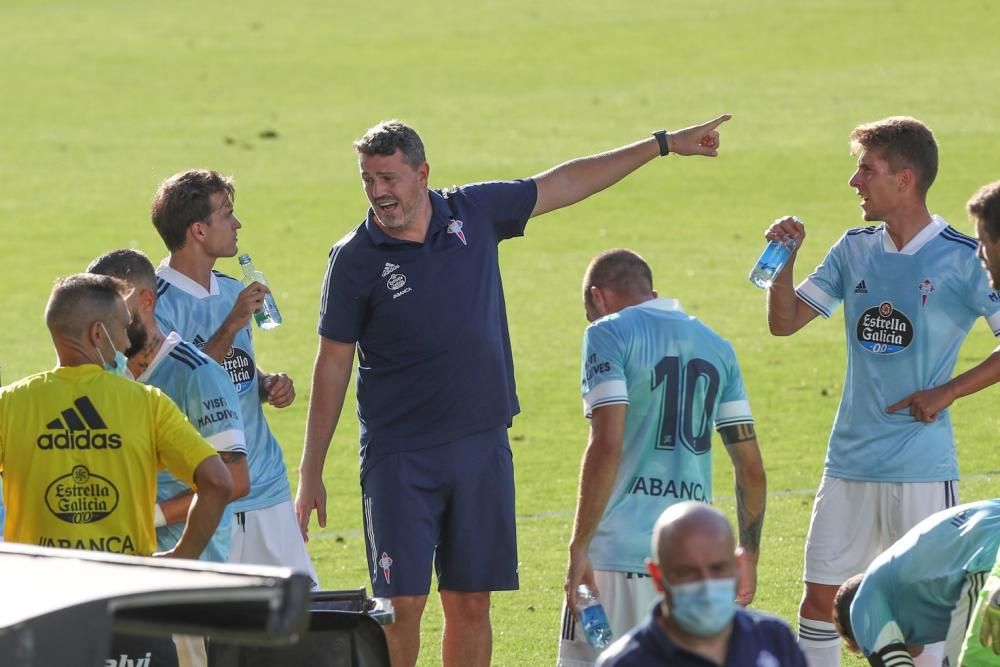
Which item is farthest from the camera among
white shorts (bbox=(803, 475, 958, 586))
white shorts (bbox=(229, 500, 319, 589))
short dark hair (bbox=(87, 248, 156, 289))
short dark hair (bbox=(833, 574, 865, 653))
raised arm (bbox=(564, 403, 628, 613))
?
white shorts (bbox=(229, 500, 319, 589))

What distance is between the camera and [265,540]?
7.00 m

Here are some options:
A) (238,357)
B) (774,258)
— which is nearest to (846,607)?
(774,258)

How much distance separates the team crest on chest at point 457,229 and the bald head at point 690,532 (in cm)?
278

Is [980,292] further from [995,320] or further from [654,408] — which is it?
[654,408]

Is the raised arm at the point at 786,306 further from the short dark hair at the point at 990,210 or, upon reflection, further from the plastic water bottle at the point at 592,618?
the short dark hair at the point at 990,210

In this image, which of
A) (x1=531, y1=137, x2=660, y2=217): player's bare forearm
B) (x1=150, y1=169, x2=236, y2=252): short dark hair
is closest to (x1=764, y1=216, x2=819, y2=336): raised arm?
(x1=531, y1=137, x2=660, y2=217): player's bare forearm

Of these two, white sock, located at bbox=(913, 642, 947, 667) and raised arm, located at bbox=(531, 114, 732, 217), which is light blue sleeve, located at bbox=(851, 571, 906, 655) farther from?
raised arm, located at bbox=(531, 114, 732, 217)

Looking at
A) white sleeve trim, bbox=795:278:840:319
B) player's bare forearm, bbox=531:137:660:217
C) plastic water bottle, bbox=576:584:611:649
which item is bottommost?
plastic water bottle, bbox=576:584:611:649

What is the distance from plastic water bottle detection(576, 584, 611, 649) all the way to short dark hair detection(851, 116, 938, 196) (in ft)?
7.02

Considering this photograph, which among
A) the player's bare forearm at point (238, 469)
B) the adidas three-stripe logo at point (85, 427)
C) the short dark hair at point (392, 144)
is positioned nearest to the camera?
the adidas three-stripe logo at point (85, 427)

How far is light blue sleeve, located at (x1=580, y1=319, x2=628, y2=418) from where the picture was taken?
6.02 metres

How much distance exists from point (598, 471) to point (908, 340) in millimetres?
1610

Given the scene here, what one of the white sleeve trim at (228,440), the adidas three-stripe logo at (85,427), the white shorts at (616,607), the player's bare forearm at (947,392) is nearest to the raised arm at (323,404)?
the white sleeve trim at (228,440)

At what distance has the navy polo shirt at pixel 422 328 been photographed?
21.8 ft
